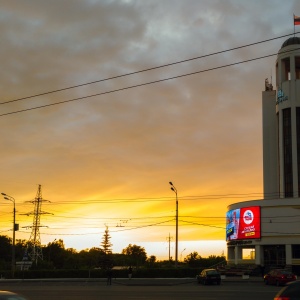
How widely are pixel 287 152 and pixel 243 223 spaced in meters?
16.2

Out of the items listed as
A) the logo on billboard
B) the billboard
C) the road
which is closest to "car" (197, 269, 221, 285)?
the road

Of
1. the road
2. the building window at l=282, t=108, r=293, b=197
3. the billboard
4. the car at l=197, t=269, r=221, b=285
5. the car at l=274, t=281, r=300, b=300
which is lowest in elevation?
the road

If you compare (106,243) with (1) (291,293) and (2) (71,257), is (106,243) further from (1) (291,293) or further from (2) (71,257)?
(1) (291,293)

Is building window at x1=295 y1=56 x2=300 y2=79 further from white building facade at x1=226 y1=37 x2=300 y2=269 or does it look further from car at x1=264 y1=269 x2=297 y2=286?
car at x1=264 y1=269 x2=297 y2=286

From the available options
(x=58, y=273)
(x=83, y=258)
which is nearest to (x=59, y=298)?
(x=58, y=273)

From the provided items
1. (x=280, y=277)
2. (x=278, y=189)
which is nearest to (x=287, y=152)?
(x=278, y=189)

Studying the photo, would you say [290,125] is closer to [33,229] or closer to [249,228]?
[249,228]

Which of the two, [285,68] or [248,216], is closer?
[248,216]

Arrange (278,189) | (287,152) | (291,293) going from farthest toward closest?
(278,189), (287,152), (291,293)

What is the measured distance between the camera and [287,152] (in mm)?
91500

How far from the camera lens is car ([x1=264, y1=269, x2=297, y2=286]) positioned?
44281mm

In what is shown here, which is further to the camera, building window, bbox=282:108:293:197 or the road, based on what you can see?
building window, bbox=282:108:293:197

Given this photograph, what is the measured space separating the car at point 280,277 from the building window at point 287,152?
150 ft

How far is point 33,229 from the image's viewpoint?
8588 cm
